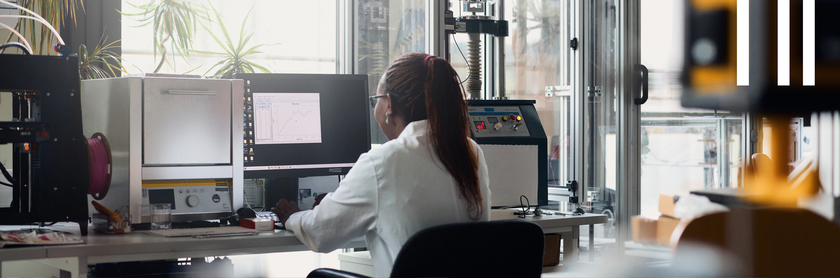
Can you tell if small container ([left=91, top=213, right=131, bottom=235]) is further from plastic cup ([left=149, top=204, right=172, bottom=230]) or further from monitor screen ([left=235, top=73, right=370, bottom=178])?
monitor screen ([left=235, top=73, right=370, bottom=178])

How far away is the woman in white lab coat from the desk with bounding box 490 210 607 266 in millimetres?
561

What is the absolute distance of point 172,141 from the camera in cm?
167

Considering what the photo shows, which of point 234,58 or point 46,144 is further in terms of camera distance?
point 234,58

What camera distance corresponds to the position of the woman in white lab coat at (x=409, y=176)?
1.29m

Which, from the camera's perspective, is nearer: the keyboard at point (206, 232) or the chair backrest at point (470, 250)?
the chair backrest at point (470, 250)

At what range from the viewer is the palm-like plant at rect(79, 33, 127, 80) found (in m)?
2.11

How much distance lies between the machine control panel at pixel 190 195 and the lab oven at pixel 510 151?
819mm

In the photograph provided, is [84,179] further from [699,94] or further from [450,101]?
[699,94]

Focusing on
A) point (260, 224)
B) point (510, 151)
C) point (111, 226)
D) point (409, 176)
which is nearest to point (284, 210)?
point (260, 224)

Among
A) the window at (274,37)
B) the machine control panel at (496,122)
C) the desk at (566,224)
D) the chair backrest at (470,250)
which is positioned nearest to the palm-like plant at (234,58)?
the window at (274,37)

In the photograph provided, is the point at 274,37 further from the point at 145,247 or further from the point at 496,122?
the point at 145,247

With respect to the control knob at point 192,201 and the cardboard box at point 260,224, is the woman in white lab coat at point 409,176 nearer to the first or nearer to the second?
the cardboard box at point 260,224

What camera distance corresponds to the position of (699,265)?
0.57 metres

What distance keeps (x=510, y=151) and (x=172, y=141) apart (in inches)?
41.7
